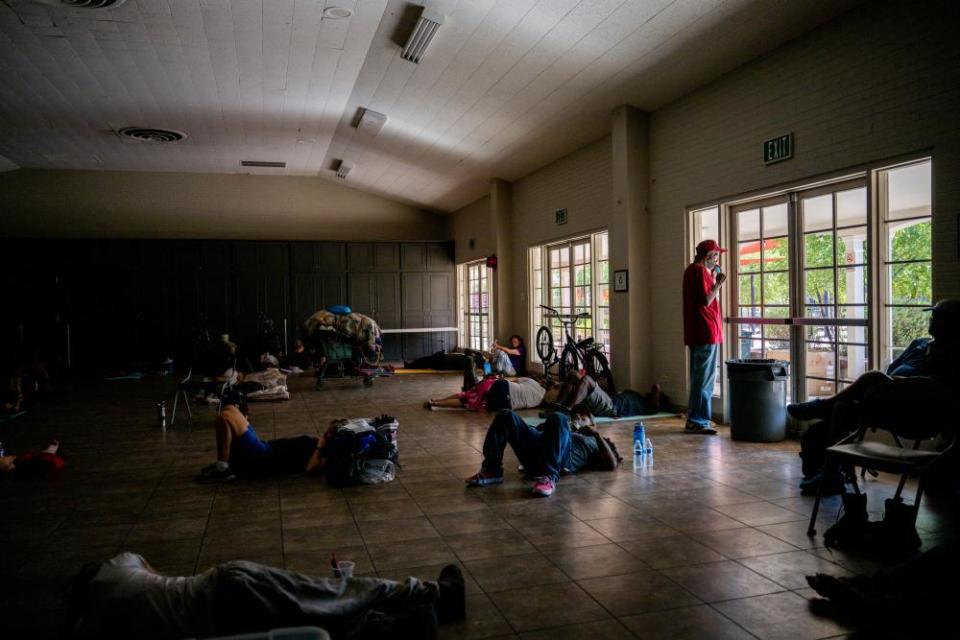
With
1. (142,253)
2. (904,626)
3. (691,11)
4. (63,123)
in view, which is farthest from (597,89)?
(142,253)

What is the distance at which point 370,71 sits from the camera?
8.31 m

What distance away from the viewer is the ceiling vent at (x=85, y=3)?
607 cm

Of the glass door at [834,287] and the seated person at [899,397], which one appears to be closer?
the seated person at [899,397]

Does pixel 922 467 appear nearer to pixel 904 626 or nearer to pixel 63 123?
pixel 904 626

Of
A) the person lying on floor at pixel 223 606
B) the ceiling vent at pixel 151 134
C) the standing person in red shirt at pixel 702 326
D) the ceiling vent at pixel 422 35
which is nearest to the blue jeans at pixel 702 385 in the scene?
the standing person in red shirt at pixel 702 326

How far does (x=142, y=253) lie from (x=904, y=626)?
14.5 m

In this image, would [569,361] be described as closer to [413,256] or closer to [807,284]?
[807,284]

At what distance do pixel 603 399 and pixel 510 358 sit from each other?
4.05 m

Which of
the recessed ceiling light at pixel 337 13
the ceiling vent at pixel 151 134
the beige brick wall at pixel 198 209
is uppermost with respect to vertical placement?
the ceiling vent at pixel 151 134

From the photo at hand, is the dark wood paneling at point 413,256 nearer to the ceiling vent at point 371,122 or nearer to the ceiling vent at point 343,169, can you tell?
the ceiling vent at point 343,169

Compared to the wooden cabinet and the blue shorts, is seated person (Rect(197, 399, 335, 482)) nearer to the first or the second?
the blue shorts

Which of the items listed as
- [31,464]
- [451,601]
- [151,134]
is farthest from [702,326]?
[151,134]

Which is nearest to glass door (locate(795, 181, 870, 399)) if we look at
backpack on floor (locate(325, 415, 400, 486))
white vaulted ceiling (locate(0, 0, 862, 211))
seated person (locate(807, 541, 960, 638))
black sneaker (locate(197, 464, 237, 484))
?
white vaulted ceiling (locate(0, 0, 862, 211))

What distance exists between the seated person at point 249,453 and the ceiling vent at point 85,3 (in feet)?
13.2
